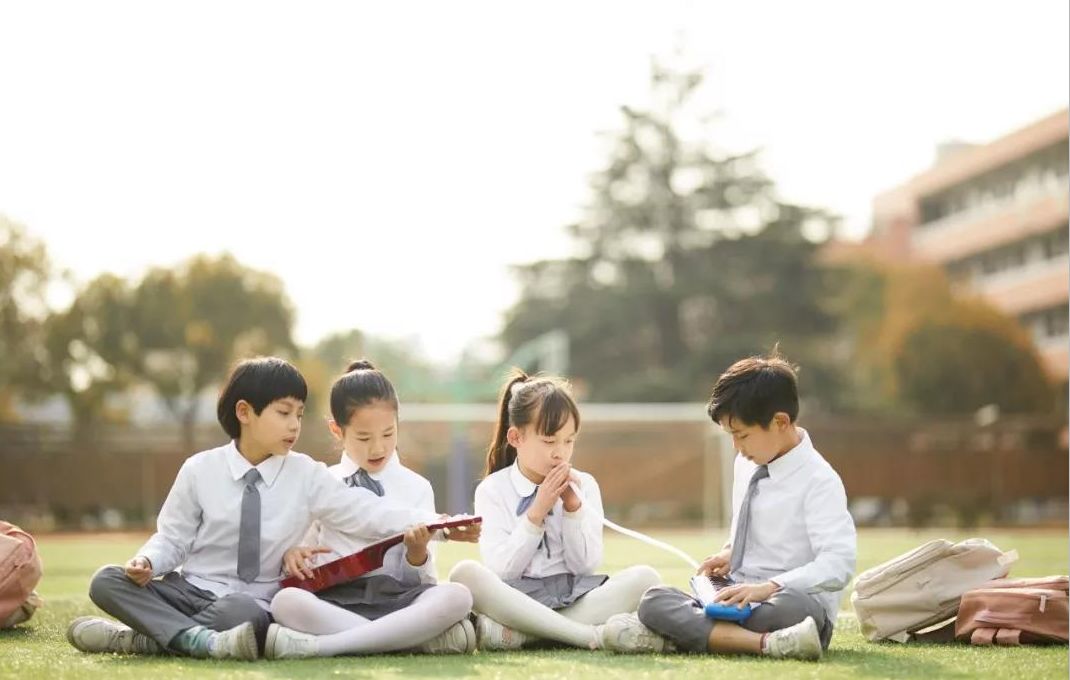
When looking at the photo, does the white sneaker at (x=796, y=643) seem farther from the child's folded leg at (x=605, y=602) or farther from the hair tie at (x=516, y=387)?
the hair tie at (x=516, y=387)

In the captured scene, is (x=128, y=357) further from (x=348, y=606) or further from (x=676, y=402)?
(x=348, y=606)

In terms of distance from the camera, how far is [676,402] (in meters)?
33.0

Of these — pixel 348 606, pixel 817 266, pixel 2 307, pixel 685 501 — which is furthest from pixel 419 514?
pixel 817 266

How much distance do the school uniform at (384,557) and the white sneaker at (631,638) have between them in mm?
621

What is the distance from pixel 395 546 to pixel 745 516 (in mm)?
1191

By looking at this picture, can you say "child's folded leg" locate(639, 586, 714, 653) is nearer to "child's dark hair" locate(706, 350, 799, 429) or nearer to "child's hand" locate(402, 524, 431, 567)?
"child's dark hair" locate(706, 350, 799, 429)

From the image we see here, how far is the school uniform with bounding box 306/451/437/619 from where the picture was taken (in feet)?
17.0

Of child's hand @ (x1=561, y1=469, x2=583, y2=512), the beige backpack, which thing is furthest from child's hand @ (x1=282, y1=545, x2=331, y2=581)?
the beige backpack

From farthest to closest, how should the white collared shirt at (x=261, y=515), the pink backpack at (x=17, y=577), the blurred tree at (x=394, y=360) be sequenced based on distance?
the blurred tree at (x=394, y=360)
the pink backpack at (x=17, y=577)
the white collared shirt at (x=261, y=515)

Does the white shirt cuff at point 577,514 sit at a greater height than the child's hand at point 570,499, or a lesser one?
lesser

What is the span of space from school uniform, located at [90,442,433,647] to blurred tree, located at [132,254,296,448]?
25.1m

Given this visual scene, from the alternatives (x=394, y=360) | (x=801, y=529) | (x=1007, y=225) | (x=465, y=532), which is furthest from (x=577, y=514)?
(x=1007, y=225)

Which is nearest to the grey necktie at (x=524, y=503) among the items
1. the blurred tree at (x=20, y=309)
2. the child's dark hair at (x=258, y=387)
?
the child's dark hair at (x=258, y=387)

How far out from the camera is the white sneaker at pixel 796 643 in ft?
15.6
